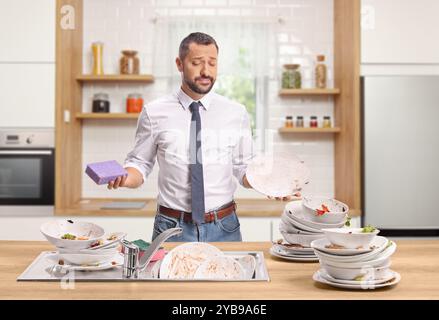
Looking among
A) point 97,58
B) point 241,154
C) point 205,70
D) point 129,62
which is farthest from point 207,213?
point 97,58

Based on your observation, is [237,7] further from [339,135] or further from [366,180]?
[366,180]

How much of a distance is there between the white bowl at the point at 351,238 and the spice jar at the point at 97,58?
281cm

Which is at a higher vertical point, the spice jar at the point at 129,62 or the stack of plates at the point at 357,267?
the spice jar at the point at 129,62

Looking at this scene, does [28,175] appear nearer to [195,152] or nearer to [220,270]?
[195,152]

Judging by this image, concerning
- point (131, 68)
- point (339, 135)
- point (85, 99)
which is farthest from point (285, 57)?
point (85, 99)

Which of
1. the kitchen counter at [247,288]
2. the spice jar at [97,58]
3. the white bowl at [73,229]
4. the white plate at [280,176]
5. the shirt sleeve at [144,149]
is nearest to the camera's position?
the kitchen counter at [247,288]

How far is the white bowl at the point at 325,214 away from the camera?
1759 mm

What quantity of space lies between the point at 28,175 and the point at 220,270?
2.33 m

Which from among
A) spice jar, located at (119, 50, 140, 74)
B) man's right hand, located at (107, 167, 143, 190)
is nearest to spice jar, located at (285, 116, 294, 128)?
spice jar, located at (119, 50, 140, 74)

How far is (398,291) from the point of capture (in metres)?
1.43

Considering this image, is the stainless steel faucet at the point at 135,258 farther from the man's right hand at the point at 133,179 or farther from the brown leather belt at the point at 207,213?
the brown leather belt at the point at 207,213

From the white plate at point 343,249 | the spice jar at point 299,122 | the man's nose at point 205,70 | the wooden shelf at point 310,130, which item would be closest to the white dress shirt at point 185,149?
the man's nose at point 205,70

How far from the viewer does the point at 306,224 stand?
177cm

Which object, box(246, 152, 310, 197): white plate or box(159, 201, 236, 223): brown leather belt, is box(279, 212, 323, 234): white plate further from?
box(159, 201, 236, 223): brown leather belt
